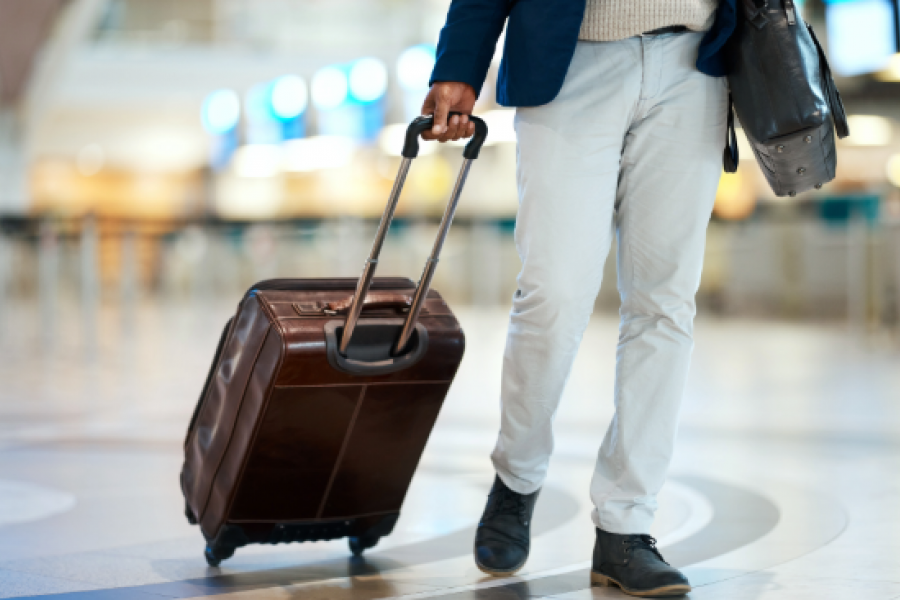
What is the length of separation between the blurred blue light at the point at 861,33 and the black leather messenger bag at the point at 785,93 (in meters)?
7.45

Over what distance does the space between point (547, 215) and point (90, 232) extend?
5.59 metres

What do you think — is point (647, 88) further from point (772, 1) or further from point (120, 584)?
point (120, 584)

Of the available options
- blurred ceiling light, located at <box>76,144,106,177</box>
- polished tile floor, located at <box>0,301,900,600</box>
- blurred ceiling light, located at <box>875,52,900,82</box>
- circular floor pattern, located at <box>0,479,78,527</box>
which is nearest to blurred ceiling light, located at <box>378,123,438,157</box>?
blurred ceiling light, located at <box>76,144,106,177</box>

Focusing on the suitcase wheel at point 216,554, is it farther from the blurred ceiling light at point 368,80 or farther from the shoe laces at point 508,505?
the blurred ceiling light at point 368,80

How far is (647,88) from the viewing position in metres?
1.66

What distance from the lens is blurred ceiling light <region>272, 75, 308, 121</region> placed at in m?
16.6

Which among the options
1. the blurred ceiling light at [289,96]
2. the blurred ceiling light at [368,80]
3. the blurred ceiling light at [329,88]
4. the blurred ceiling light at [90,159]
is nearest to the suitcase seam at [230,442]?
the blurred ceiling light at [368,80]

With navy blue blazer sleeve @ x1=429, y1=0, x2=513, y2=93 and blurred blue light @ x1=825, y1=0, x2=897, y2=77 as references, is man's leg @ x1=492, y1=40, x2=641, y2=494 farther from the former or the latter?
blurred blue light @ x1=825, y1=0, x2=897, y2=77

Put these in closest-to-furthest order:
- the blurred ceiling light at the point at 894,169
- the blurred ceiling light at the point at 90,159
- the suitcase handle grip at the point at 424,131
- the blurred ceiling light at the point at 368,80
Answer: the suitcase handle grip at the point at 424,131 < the blurred ceiling light at the point at 894,169 < the blurred ceiling light at the point at 368,80 < the blurred ceiling light at the point at 90,159

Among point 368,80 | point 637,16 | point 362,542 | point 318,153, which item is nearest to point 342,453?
point 362,542

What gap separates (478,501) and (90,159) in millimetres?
18489

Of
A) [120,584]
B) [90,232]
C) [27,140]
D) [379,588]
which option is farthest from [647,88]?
[27,140]

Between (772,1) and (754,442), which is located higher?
(772,1)

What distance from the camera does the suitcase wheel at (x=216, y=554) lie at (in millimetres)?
1781
